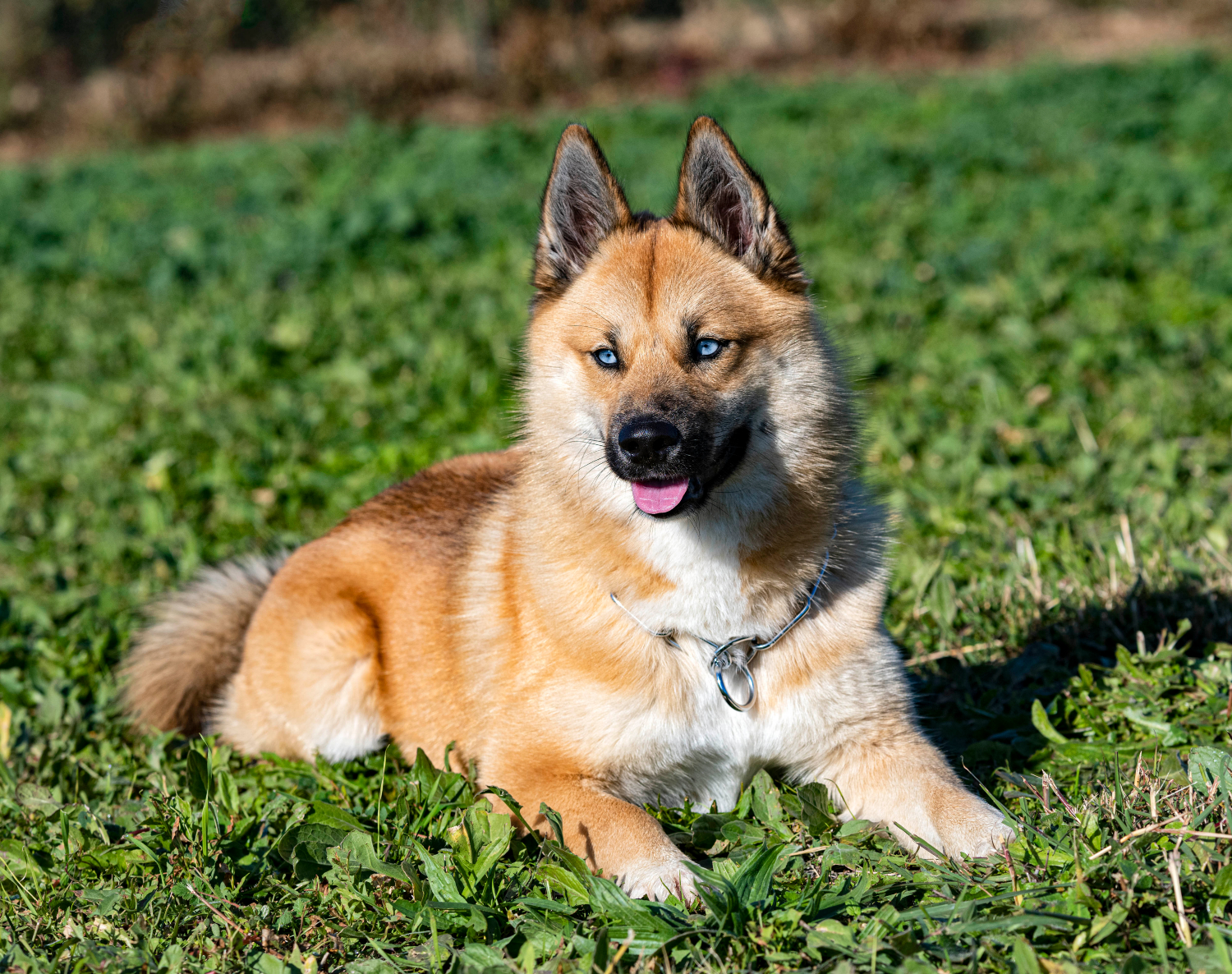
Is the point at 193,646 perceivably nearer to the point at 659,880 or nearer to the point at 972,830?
the point at 659,880

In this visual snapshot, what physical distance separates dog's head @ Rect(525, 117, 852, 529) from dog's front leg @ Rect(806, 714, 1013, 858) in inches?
27.3

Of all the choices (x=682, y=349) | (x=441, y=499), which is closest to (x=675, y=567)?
(x=682, y=349)

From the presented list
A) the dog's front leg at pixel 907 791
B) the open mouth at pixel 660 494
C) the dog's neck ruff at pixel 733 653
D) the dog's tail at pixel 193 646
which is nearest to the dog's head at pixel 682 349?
the open mouth at pixel 660 494

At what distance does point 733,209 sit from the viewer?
10.5 feet

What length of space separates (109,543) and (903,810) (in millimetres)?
3808

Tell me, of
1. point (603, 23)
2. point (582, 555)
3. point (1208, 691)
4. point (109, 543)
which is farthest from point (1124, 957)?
point (603, 23)

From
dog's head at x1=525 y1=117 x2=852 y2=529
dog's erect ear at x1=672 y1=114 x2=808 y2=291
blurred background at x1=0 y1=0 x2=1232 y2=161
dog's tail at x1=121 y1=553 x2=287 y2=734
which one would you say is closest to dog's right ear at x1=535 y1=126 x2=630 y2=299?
dog's head at x1=525 y1=117 x2=852 y2=529

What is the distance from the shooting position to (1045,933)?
7.14 feet

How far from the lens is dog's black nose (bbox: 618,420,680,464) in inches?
108

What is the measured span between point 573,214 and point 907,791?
190cm

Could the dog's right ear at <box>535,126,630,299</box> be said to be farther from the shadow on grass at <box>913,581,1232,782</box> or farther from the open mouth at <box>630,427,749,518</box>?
the shadow on grass at <box>913,581,1232,782</box>

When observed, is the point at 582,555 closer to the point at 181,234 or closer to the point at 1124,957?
the point at 1124,957

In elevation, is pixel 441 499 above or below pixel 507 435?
below

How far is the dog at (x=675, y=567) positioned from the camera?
2.83 meters
